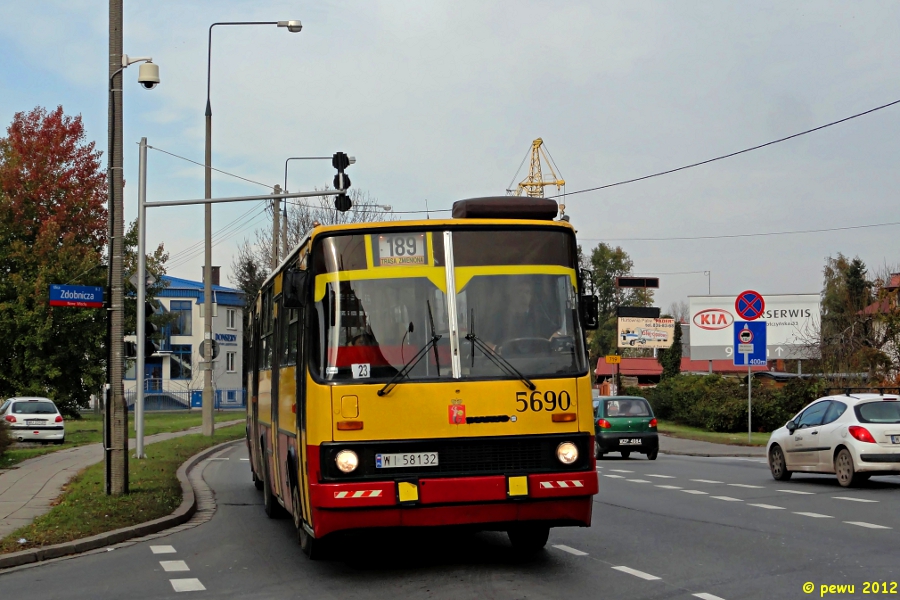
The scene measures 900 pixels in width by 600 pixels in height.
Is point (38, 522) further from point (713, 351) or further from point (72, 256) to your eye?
point (713, 351)

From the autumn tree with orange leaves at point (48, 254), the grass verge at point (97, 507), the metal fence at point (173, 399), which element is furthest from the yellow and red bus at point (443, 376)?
the metal fence at point (173, 399)

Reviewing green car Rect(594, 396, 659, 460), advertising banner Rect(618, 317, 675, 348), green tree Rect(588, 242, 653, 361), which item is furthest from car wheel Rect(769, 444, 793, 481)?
green tree Rect(588, 242, 653, 361)

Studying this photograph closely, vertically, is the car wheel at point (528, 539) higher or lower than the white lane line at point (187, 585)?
higher

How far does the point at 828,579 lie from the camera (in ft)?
29.1

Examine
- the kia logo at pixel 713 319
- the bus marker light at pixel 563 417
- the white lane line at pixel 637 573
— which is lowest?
the white lane line at pixel 637 573

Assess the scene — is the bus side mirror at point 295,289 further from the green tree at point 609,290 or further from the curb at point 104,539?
the green tree at point 609,290

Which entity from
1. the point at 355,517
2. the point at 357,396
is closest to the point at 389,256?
the point at 357,396

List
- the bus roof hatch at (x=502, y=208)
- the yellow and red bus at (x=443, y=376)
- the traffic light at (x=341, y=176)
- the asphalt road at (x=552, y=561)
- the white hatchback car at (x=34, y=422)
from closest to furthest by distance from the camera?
the asphalt road at (x=552, y=561), the yellow and red bus at (x=443, y=376), the bus roof hatch at (x=502, y=208), the traffic light at (x=341, y=176), the white hatchback car at (x=34, y=422)

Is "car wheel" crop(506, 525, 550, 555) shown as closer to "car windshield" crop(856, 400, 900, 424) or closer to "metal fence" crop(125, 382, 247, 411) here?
Result: "car windshield" crop(856, 400, 900, 424)

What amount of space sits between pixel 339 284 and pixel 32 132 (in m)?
43.8

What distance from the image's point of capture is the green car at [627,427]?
89.1ft

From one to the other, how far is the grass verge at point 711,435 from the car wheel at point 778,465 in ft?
42.1

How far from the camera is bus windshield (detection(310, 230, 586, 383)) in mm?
9070

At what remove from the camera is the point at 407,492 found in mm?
8789
